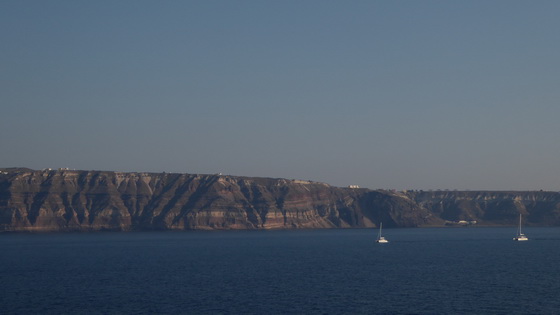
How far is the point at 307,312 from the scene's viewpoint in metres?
78.4

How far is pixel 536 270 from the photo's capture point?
403 ft

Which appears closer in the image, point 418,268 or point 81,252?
point 418,268

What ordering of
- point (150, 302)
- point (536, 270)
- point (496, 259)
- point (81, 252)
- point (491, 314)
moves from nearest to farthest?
point (491, 314)
point (150, 302)
point (536, 270)
point (496, 259)
point (81, 252)

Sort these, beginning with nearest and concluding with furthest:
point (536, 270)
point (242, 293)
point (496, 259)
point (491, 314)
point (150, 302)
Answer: point (491, 314) → point (150, 302) → point (242, 293) → point (536, 270) → point (496, 259)

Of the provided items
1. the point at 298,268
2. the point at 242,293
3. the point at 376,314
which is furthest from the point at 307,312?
the point at 298,268

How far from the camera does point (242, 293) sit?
93875 mm

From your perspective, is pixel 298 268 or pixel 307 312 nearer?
pixel 307 312

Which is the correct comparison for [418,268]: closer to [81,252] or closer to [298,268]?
[298,268]

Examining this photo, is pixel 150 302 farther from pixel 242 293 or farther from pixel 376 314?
pixel 376 314

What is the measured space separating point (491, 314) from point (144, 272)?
6614 centimetres

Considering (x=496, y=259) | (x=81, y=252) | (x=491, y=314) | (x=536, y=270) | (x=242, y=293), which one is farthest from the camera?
(x=81, y=252)

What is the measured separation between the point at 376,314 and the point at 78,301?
37.1m

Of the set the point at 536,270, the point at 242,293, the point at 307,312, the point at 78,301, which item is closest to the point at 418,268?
the point at 536,270

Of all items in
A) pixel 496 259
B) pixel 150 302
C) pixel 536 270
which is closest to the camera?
pixel 150 302
